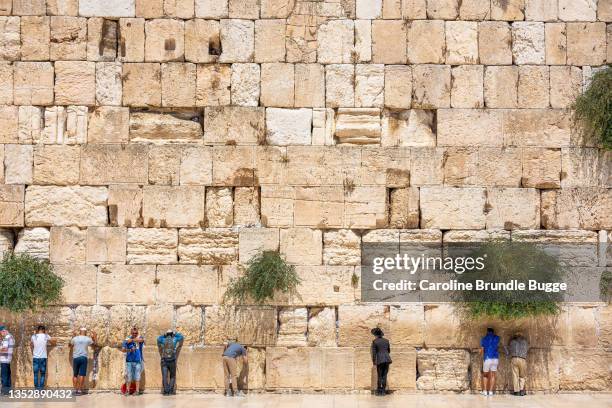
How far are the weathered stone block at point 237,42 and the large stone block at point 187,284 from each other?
9.83ft

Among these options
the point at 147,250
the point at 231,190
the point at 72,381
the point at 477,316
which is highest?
the point at 231,190

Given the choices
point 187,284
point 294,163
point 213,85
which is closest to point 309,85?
point 294,163

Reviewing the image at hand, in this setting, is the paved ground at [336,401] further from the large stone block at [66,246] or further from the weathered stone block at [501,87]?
the weathered stone block at [501,87]

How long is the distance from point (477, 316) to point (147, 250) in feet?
15.4

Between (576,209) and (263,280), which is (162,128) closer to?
(263,280)

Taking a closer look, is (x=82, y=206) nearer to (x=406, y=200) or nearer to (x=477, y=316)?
(x=406, y=200)

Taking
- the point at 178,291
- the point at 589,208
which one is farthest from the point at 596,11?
the point at 178,291

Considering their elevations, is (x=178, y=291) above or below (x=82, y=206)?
below

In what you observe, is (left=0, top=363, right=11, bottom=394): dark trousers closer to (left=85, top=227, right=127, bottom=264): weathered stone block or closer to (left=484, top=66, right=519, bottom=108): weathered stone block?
(left=85, top=227, right=127, bottom=264): weathered stone block

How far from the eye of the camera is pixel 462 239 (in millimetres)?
12867

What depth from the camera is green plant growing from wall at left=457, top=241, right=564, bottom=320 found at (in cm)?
1247

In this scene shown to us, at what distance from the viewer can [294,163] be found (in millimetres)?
12875

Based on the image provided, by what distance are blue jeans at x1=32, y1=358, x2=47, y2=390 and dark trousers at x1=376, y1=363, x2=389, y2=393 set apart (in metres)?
4.52

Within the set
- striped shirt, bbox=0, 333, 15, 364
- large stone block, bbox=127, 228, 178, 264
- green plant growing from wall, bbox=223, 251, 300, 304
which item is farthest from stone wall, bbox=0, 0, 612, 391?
striped shirt, bbox=0, 333, 15, 364
